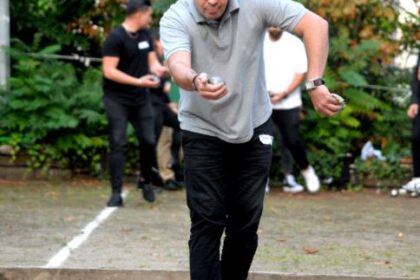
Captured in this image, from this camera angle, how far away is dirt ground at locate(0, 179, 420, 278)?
7348 millimetres

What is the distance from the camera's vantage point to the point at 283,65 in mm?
11578

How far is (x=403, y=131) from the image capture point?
12.8 meters

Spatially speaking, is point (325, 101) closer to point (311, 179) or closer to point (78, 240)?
point (78, 240)

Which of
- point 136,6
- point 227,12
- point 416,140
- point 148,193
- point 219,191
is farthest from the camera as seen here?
point 416,140

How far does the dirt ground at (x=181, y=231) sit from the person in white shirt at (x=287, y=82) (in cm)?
61

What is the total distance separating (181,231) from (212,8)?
12.1 ft

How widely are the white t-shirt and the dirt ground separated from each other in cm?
115

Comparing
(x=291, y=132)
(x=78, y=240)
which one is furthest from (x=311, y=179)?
(x=78, y=240)

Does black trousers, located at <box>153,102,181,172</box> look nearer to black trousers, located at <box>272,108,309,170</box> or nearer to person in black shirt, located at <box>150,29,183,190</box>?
person in black shirt, located at <box>150,29,183,190</box>

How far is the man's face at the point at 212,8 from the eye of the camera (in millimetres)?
5410

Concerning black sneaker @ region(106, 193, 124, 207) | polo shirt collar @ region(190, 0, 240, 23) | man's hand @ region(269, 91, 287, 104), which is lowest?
black sneaker @ region(106, 193, 124, 207)

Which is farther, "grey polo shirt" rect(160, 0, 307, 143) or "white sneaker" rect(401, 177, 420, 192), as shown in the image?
"white sneaker" rect(401, 177, 420, 192)

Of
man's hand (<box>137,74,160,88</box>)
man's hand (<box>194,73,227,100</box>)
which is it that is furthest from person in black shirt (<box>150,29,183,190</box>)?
man's hand (<box>194,73,227,100</box>)

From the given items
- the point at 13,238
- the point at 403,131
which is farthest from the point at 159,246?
the point at 403,131
